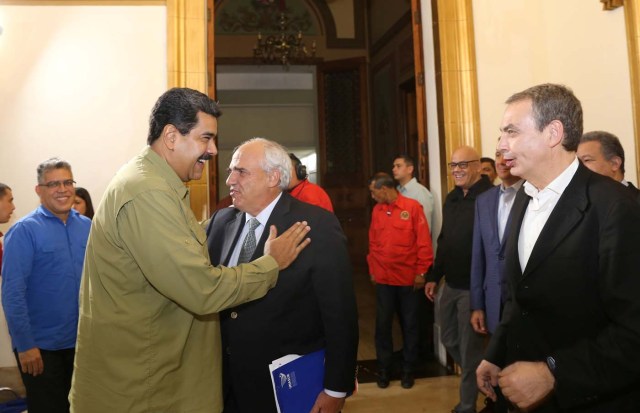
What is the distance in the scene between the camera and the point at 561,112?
1.50m

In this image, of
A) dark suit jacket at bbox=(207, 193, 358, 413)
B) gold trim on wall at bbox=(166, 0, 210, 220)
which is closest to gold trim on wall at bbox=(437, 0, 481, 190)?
gold trim on wall at bbox=(166, 0, 210, 220)

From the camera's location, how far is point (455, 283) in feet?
12.0

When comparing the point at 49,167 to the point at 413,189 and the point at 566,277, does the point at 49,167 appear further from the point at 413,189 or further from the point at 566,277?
the point at 413,189

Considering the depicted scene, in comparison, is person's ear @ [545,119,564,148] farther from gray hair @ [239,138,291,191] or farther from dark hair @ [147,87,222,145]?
dark hair @ [147,87,222,145]

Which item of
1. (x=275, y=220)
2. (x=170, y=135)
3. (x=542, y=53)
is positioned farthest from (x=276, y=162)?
(x=542, y=53)

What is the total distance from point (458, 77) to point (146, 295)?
352 cm

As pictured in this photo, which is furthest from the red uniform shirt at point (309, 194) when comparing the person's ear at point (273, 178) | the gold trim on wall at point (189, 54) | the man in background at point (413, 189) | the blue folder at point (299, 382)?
the blue folder at point (299, 382)

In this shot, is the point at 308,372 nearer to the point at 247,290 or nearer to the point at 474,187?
the point at 247,290

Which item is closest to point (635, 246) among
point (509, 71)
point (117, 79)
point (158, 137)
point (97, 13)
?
point (158, 137)

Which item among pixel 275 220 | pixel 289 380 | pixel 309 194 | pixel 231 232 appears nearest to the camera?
pixel 289 380

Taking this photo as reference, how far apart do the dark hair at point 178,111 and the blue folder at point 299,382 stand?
859 mm

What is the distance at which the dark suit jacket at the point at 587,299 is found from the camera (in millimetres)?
1313

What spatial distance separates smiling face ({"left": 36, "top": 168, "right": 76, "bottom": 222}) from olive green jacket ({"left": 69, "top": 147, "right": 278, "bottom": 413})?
1324 millimetres

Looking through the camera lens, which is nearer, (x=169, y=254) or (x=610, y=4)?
(x=169, y=254)
